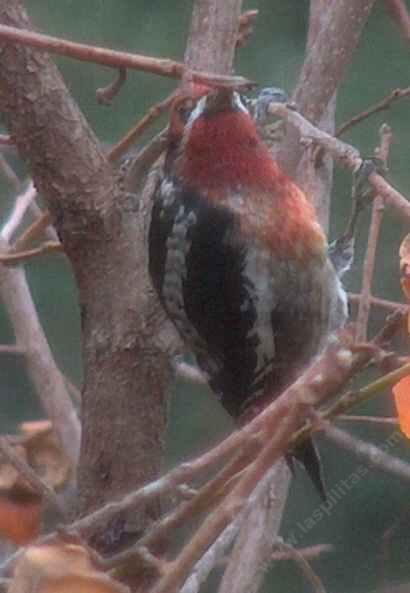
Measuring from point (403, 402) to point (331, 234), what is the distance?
56.0 inches

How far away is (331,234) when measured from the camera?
1764mm

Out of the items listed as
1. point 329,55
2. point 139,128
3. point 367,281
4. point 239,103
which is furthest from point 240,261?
point 367,281

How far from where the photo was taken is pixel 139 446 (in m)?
1.03

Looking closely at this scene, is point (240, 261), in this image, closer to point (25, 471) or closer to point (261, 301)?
point (261, 301)

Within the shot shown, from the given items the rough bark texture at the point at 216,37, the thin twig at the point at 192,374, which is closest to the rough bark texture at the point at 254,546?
the thin twig at the point at 192,374

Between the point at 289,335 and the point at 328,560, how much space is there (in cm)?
64

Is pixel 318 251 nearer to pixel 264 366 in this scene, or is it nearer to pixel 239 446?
pixel 264 366

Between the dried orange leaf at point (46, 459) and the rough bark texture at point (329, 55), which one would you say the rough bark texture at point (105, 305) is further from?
the rough bark texture at point (329, 55)

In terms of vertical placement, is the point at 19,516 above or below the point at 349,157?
below

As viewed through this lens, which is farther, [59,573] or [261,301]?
[261,301]

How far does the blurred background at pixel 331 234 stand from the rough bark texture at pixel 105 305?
64cm

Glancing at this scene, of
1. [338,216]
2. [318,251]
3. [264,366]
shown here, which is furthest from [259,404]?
[338,216]

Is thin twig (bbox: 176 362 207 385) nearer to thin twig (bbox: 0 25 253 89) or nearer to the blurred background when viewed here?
the blurred background

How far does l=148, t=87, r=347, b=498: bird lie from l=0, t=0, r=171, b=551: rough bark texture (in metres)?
0.13
